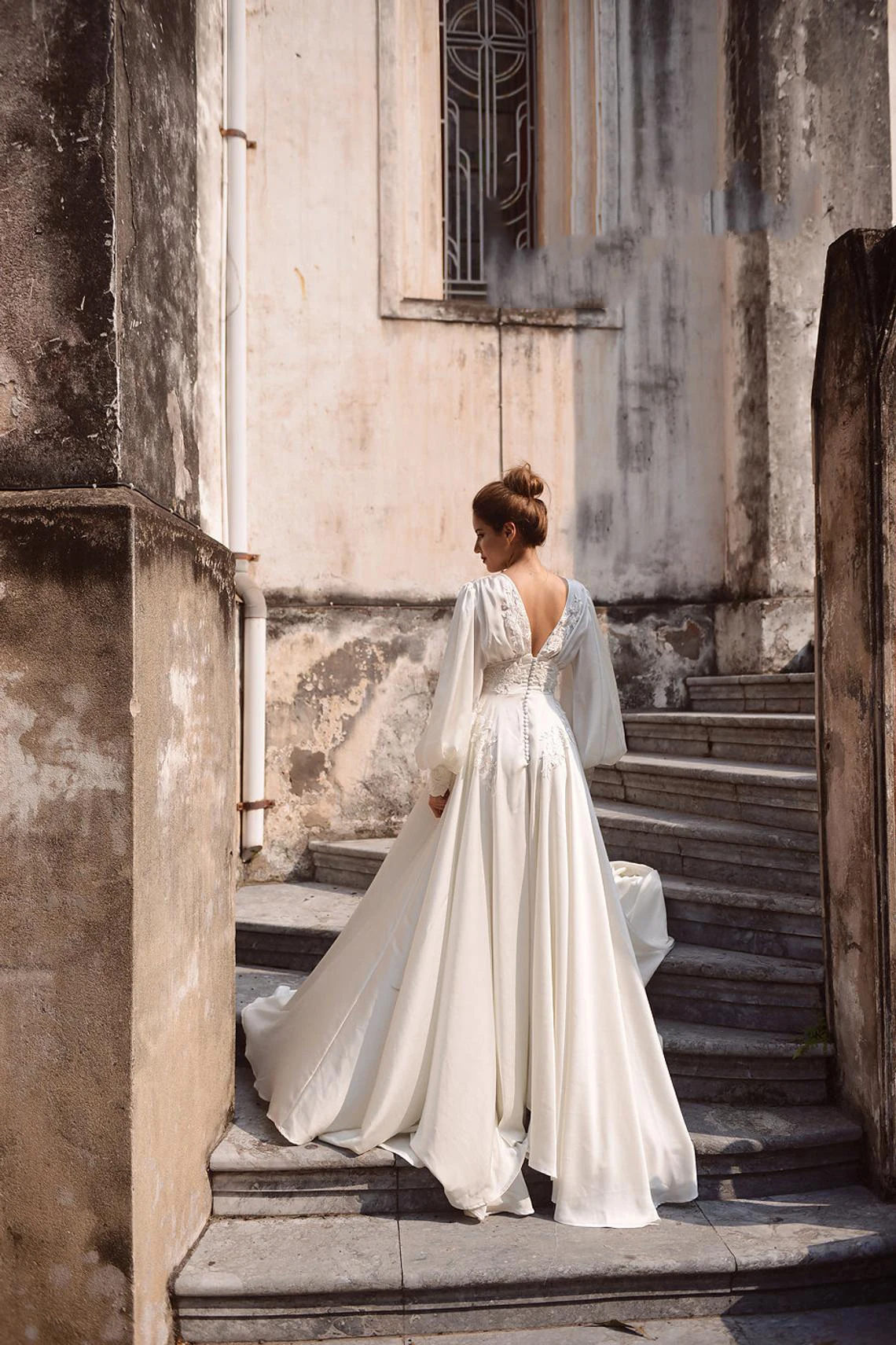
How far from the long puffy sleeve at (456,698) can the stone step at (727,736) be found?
2.08 metres

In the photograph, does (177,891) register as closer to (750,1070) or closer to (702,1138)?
(702,1138)

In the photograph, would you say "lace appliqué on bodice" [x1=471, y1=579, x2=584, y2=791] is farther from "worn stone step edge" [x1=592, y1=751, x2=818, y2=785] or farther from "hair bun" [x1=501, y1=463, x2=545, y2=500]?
"worn stone step edge" [x1=592, y1=751, x2=818, y2=785]

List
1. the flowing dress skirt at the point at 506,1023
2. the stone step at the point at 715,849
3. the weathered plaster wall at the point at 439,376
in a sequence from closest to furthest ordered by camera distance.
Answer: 1. the flowing dress skirt at the point at 506,1023
2. the stone step at the point at 715,849
3. the weathered plaster wall at the point at 439,376

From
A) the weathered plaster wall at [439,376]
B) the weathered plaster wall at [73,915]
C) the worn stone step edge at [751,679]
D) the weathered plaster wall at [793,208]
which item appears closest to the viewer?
the weathered plaster wall at [73,915]

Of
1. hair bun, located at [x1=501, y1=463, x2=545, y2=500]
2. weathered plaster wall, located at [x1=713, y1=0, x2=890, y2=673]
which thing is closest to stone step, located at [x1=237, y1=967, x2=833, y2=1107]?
hair bun, located at [x1=501, y1=463, x2=545, y2=500]

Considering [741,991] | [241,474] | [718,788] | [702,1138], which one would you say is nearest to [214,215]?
[241,474]

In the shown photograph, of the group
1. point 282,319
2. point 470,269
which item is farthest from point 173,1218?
point 470,269

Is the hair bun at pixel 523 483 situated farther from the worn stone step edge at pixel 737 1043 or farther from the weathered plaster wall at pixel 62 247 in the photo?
the worn stone step edge at pixel 737 1043

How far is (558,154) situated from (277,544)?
121 inches

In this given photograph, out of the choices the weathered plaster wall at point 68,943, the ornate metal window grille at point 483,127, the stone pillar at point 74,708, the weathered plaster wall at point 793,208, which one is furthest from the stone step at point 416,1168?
the ornate metal window grille at point 483,127

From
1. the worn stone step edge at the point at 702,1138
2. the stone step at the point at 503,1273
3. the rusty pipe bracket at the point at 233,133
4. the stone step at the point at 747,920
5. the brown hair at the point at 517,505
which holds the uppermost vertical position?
the rusty pipe bracket at the point at 233,133

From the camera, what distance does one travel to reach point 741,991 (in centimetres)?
398

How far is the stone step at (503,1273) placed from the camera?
2.89 m

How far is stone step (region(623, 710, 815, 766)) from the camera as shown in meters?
4.94
